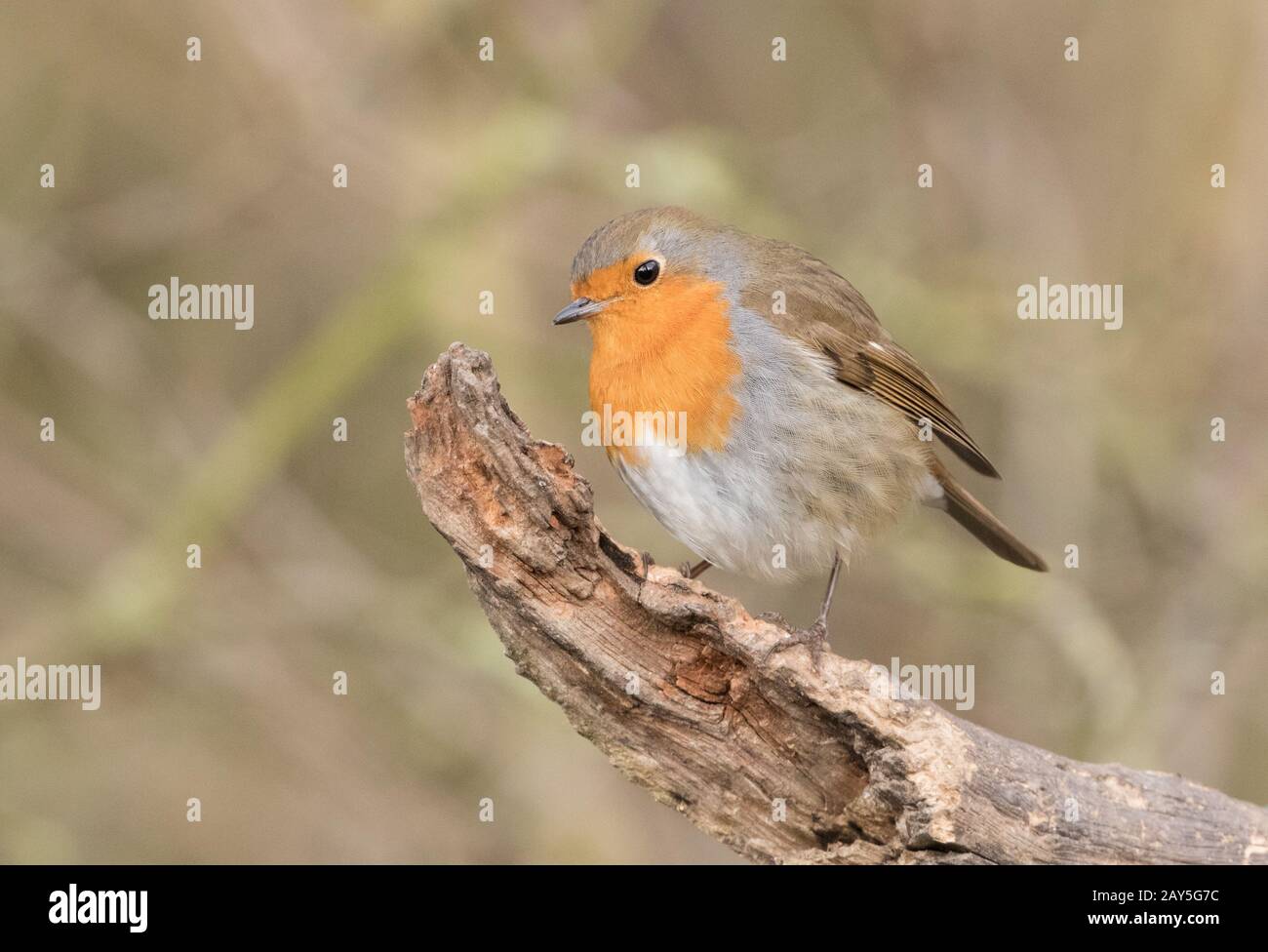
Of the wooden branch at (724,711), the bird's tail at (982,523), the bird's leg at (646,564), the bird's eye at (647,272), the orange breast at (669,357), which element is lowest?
the wooden branch at (724,711)

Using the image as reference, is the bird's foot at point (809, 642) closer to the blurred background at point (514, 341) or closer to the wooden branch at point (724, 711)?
the wooden branch at point (724, 711)

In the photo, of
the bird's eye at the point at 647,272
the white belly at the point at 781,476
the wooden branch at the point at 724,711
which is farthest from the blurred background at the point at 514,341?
the wooden branch at the point at 724,711

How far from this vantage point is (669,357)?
4.48 metres

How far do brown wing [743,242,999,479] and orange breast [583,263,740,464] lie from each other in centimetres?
21

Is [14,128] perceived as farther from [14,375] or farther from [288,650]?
[288,650]

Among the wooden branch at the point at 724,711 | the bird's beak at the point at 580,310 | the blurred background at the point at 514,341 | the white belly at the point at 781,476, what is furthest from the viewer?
the blurred background at the point at 514,341

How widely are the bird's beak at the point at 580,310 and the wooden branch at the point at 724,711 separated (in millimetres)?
1223

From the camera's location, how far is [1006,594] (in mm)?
5625

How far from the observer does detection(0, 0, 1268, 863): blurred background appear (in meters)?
5.76

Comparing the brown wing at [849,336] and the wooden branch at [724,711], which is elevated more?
the brown wing at [849,336]

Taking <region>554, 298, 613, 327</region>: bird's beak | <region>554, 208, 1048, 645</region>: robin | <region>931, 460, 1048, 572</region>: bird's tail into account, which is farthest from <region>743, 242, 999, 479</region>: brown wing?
<region>554, 298, 613, 327</region>: bird's beak

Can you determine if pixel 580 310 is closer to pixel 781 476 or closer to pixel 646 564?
pixel 781 476

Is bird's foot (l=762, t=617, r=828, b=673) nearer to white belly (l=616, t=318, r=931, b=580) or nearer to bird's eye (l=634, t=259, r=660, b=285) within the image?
white belly (l=616, t=318, r=931, b=580)

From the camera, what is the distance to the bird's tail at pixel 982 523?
17.2 feet
